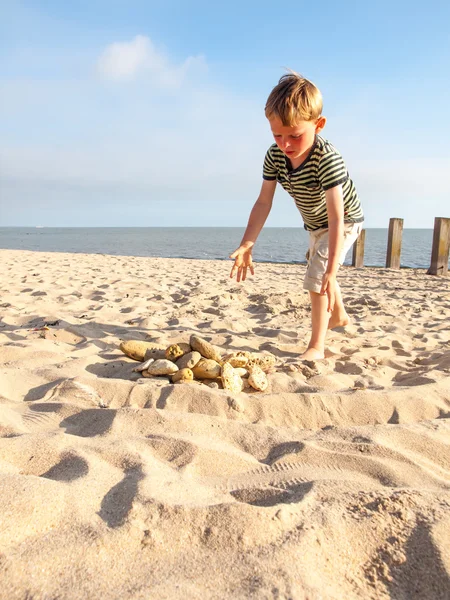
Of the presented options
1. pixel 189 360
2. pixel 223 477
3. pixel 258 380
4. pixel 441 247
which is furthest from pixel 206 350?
pixel 441 247

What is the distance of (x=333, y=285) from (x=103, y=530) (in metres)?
1.92

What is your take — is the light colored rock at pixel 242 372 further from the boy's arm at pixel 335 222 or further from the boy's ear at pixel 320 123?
the boy's ear at pixel 320 123

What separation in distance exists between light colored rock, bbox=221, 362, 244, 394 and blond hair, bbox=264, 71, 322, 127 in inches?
52.6

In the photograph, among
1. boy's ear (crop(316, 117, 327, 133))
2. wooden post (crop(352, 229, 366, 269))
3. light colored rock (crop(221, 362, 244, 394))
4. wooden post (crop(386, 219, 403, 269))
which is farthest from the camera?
wooden post (crop(352, 229, 366, 269))

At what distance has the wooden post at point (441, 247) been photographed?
30.0 feet

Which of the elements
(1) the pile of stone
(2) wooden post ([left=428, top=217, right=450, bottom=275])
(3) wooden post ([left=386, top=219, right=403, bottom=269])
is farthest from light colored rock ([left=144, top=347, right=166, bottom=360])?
(3) wooden post ([left=386, top=219, right=403, bottom=269])

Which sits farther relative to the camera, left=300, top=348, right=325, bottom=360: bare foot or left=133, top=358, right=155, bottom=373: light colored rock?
left=300, top=348, right=325, bottom=360: bare foot

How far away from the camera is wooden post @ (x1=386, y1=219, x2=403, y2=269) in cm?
1063

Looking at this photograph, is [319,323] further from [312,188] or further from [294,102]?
[294,102]

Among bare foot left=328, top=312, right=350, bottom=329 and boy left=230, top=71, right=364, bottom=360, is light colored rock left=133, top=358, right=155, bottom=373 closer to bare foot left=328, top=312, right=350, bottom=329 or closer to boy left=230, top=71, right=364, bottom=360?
boy left=230, top=71, right=364, bottom=360

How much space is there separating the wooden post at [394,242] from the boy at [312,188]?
25.9ft

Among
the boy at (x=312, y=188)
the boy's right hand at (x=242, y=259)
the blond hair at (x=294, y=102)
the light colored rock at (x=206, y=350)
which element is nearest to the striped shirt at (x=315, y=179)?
the boy at (x=312, y=188)

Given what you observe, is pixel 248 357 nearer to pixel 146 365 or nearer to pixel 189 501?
pixel 146 365

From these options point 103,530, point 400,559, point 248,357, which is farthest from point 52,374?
point 400,559
